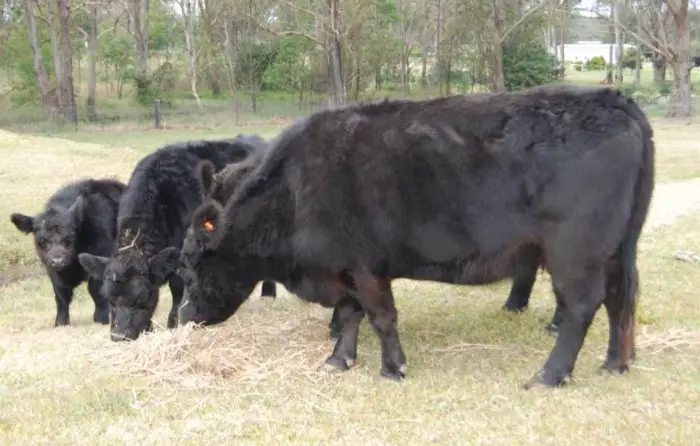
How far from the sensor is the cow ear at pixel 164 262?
7480 mm

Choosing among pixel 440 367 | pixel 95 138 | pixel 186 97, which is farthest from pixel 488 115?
pixel 186 97

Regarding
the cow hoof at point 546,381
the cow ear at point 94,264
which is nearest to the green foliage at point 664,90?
the cow ear at point 94,264

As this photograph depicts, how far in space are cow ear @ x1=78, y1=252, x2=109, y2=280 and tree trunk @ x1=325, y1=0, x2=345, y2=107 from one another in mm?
33471

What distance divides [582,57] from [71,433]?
112870mm

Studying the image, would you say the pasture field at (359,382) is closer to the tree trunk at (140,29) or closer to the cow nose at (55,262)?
the cow nose at (55,262)

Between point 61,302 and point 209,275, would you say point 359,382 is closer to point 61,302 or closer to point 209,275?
point 209,275

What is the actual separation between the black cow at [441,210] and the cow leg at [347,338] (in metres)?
0.01

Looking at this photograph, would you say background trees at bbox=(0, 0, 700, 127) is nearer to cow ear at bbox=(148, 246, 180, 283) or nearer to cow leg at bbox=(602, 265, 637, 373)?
cow ear at bbox=(148, 246, 180, 283)

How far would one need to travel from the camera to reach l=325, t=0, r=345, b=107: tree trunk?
4075cm

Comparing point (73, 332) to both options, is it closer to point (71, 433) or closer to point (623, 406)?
point (71, 433)

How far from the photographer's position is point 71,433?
486cm

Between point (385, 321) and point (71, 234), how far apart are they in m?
4.49

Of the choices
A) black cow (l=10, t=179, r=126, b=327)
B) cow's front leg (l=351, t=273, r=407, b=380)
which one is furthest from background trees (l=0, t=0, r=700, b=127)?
cow's front leg (l=351, t=273, r=407, b=380)

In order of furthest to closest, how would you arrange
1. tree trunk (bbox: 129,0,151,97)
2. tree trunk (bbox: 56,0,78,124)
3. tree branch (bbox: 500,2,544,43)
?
tree trunk (bbox: 129,0,151,97), tree branch (bbox: 500,2,544,43), tree trunk (bbox: 56,0,78,124)
